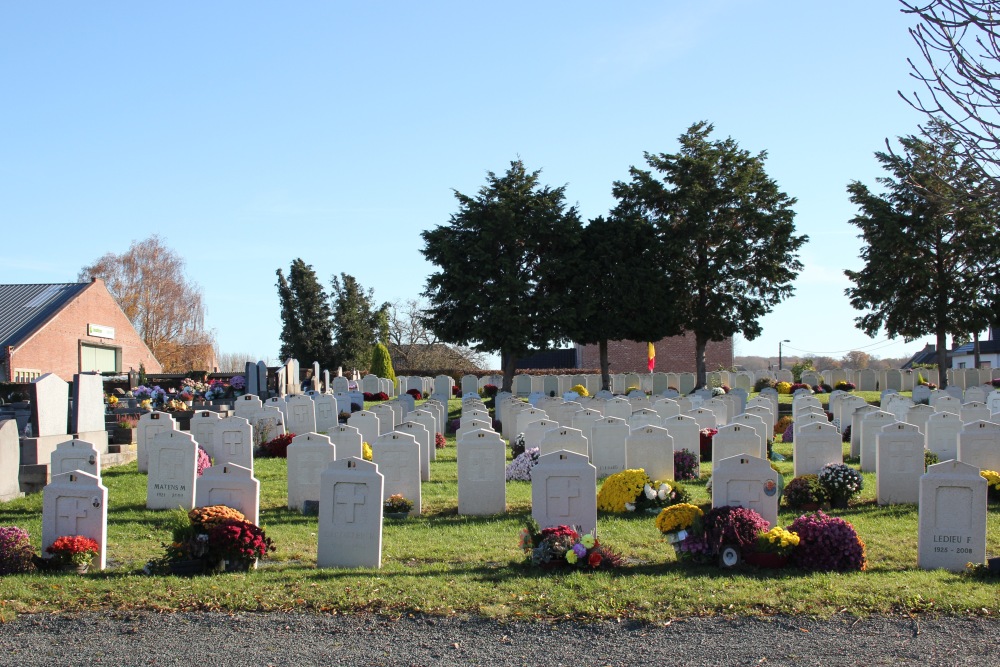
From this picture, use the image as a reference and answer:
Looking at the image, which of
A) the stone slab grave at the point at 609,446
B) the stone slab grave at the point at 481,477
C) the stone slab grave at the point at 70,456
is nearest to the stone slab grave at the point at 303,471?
the stone slab grave at the point at 481,477

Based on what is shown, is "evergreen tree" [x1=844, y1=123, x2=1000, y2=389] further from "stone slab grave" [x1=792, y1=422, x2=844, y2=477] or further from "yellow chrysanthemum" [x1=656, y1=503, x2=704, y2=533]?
→ "yellow chrysanthemum" [x1=656, y1=503, x2=704, y2=533]

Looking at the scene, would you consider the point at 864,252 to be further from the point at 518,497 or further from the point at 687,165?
the point at 518,497

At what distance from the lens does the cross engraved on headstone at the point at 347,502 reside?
29.5 feet

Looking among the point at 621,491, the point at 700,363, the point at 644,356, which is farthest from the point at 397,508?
the point at 644,356

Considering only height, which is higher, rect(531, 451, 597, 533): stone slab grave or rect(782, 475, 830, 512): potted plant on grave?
rect(531, 451, 597, 533): stone slab grave

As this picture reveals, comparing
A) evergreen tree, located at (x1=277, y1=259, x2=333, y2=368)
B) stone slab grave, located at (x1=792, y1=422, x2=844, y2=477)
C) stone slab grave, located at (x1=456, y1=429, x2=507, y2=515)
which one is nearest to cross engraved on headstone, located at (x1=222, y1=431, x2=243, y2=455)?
stone slab grave, located at (x1=456, y1=429, x2=507, y2=515)

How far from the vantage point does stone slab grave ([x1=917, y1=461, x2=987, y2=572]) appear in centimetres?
853

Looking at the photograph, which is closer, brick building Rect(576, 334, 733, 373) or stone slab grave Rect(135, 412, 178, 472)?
stone slab grave Rect(135, 412, 178, 472)

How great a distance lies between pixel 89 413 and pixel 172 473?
19.8 feet

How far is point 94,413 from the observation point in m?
17.9

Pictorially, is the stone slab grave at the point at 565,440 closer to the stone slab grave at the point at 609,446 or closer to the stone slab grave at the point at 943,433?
the stone slab grave at the point at 609,446

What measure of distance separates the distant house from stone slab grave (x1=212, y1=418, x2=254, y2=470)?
6494cm

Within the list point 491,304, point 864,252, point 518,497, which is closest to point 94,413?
point 518,497

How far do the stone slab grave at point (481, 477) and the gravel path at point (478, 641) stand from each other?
5255 mm
